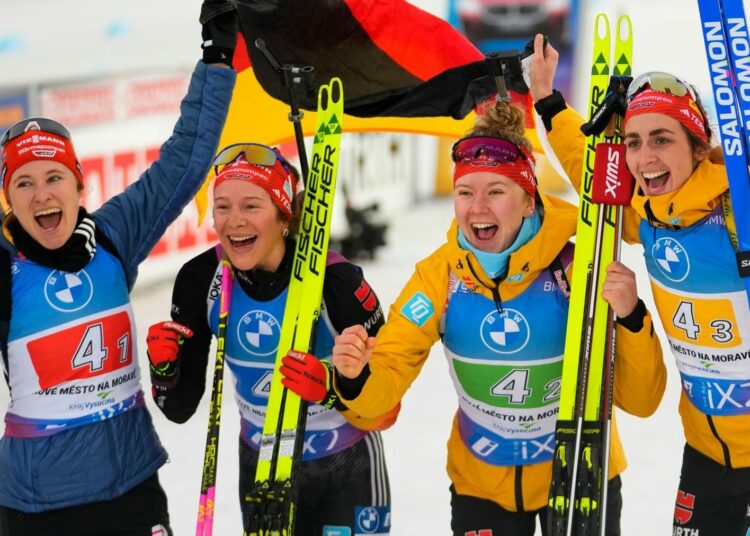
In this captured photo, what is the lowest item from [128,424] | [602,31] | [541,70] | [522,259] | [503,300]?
[128,424]

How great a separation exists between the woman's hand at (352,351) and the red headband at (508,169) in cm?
60

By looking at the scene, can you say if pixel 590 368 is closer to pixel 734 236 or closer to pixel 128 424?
pixel 734 236

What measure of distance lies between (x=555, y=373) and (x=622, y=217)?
526mm

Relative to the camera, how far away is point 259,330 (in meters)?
3.75

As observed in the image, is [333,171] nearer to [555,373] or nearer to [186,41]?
[555,373]

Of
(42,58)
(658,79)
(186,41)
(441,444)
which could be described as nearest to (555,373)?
(658,79)

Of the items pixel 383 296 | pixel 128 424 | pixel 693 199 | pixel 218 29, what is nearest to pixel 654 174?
pixel 693 199

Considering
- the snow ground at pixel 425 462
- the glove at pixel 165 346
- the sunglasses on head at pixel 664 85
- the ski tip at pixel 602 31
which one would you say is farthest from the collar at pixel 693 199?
the snow ground at pixel 425 462

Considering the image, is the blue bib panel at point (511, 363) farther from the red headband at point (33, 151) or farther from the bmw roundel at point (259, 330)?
the red headband at point (33, 151)

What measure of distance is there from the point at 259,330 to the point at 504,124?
102 centimetres

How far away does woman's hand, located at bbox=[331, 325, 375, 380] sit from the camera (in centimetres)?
340

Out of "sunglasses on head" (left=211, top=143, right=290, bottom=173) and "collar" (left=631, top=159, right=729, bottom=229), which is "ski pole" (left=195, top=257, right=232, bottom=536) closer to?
"sunglasses on head" (left=211, top=143, right=290, bottom=173)

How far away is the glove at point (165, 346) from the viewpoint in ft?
11.7

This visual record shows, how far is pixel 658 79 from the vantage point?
11.4 ft
